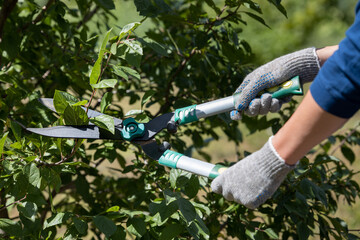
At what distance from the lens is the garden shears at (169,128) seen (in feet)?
4.29

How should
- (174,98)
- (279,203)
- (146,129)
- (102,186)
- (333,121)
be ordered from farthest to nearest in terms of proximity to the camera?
1. (102,186)
2. (174,98)
3. (279,203)
4. (146,129)
5. (333,121)

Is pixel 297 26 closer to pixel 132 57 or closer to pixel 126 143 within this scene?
pixel 126 143

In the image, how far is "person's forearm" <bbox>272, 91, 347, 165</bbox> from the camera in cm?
101

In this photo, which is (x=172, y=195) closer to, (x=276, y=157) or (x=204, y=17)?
(x=276, y=157)

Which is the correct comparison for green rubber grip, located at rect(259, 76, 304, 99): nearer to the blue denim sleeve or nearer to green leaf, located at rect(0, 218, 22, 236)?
the blue denim sleeve

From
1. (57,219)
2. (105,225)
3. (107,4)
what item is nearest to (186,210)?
(105,225)

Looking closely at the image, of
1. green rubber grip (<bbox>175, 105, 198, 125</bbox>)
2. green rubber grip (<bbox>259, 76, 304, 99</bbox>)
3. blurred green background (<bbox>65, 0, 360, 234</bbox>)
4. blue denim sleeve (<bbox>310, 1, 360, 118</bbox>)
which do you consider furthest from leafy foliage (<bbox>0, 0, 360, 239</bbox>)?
blurred green background (<bbox>65, 0, 360, 234</bbox>)

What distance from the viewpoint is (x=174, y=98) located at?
1.98m

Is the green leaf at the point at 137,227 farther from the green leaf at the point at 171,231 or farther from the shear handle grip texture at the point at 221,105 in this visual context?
the shear handle grip texture at the point at 221,105

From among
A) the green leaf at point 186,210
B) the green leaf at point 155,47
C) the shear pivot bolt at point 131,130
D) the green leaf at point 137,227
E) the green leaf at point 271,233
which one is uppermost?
the green leaf at point 155,47

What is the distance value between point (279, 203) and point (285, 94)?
1.75 feet

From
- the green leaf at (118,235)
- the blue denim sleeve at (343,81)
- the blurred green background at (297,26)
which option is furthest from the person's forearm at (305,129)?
Result: the blurred green background at (297,26)

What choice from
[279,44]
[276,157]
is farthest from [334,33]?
[276,157]

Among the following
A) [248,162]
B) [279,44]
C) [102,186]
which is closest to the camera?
[248,162]
